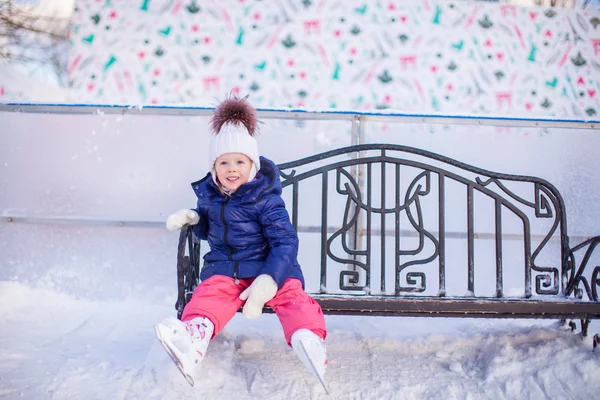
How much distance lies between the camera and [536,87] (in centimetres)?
356

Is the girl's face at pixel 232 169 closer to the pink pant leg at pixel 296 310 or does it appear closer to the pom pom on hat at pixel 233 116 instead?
the pom pom on hat at pixel 233 116

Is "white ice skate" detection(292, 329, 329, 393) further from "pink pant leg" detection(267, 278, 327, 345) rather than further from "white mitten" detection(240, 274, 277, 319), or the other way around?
"white mitten" detection(240, 274, 277, 319)

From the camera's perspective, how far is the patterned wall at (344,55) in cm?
356

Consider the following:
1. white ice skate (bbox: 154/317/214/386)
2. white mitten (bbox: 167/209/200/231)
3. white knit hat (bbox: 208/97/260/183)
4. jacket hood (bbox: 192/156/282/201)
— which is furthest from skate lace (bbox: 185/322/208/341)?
white knit hat (bbox: 208/97/260/183)

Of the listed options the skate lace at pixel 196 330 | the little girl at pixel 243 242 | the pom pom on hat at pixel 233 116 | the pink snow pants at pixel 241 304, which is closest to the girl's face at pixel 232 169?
the little girl at pixel 243 242

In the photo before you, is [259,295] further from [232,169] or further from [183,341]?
[232,169]

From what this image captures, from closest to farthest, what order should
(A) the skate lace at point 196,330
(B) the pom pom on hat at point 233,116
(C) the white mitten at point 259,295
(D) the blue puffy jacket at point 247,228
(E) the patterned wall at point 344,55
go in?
1. (A) the skate lace at point 196,330
2. (C) the white mitten at point 259,295
3. (D) the blue puffy jacket at point 247,228
4. (B) the pom pom on hat at point 233,116
5. (E) the patterned wall at point 344,55

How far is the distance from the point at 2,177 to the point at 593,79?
4.67 metres

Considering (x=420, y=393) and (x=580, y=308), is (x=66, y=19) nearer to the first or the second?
(x=420, y=393)


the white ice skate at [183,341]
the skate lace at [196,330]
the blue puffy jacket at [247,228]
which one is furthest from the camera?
the blue puffy jacket at [247,228]

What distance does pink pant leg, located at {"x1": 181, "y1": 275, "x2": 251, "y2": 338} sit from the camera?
7.26 feet

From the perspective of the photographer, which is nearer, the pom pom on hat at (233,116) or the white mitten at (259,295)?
the white mitten at (259,295)

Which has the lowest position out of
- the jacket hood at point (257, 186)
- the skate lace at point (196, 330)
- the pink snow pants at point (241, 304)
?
the skate lace at point (196, 330)

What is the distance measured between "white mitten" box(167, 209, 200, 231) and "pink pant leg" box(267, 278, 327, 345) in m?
0.62
